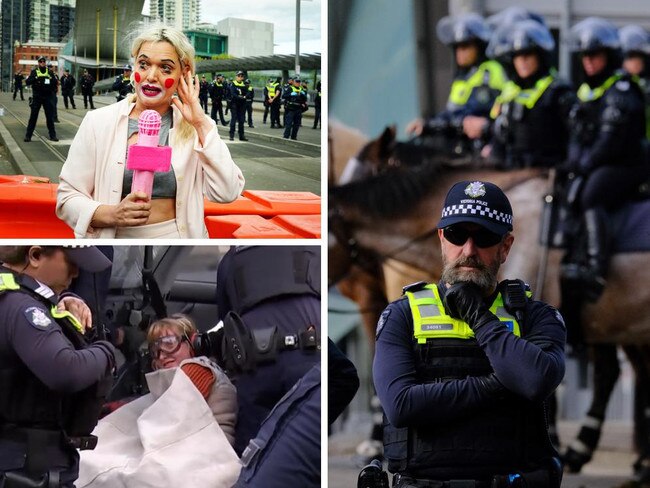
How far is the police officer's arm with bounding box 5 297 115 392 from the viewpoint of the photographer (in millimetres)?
3922

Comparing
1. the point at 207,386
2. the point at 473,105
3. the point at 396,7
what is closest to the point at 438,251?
the point at 473,105

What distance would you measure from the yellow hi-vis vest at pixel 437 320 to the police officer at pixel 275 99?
2058mm

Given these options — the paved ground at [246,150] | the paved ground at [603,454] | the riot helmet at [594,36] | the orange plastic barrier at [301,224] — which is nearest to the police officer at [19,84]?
the paved ground at [246,150]

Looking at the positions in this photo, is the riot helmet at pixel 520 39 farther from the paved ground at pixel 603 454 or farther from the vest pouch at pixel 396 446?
the vest pouch at pixel 396 446

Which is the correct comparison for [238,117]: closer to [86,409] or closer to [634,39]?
[86,409]

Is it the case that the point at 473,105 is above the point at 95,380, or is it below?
above

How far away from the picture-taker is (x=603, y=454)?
598cm

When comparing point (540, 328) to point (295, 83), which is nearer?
point (540, 328)

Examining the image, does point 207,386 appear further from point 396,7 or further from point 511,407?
point 396,7

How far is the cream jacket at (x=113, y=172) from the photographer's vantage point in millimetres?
4539

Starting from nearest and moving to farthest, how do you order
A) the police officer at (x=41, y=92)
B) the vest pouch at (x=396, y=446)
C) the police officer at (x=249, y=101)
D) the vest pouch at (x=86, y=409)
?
the vest pouch at (x=396, y=446) → the vest pouch at (x=86, y=409) → the police officer at (x=41, y=92) → the police officer at (x=249, y=101)

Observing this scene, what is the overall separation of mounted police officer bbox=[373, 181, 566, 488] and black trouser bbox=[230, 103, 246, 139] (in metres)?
1.92

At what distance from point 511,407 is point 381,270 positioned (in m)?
2.92

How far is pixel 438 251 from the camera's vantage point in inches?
228
